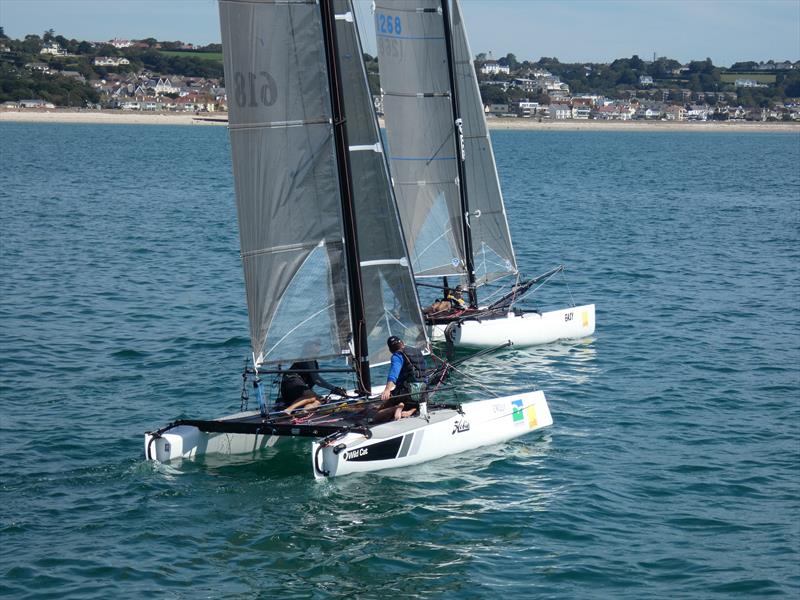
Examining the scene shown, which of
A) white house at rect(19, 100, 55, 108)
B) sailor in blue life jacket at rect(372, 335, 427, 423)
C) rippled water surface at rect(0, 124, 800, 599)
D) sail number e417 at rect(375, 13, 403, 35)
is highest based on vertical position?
white house at rect(19, 100, 55, 108)

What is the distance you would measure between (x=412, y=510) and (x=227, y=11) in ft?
25.1

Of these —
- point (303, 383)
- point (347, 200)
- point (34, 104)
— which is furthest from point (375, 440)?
point (34, 104)

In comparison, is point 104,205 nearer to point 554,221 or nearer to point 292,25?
point 554,221

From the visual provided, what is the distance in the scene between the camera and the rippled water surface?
13438mm

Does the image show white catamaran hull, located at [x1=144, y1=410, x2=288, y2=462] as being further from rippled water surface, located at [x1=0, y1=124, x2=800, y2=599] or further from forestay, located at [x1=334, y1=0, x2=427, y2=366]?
forestay, located at [x1=334, y1=0, x2=427, y2=366]

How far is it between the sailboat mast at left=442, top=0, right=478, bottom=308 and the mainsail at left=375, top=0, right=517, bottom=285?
0.05 meters

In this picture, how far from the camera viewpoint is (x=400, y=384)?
1709cm

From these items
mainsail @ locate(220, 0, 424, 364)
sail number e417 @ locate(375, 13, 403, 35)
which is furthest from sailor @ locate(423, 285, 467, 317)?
mainsail @ locate(220, 0, 424, 364)

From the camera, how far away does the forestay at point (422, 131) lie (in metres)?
24.9

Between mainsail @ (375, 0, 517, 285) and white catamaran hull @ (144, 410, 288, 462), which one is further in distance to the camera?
mainsail @ (375, 0, 517, 285)

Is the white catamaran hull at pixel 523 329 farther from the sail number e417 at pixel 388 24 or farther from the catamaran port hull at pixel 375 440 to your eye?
the sail number e417 at pixel 388 24

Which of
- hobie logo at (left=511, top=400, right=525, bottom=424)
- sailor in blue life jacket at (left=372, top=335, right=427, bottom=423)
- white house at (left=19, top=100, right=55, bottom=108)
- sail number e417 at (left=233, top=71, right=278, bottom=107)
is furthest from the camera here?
white house at (left=19, top=100, right=55, bottom=108)

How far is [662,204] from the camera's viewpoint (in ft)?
205

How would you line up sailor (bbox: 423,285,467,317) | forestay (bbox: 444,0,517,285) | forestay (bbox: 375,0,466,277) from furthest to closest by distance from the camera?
forestay (bbox: 444,0,517,285), sailor (bbox: 423,285,467,317), forestay (bbox: 375,0,466,277)
